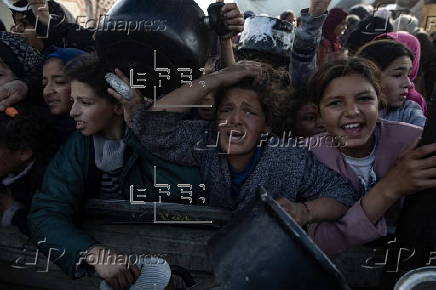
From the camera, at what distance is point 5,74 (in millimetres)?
2277

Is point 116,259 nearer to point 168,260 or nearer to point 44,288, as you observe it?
point 168,260

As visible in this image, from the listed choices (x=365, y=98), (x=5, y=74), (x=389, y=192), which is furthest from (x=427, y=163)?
(x=5, y=74)

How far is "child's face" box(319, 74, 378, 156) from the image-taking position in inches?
66.4

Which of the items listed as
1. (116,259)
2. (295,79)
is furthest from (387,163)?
(116,259)

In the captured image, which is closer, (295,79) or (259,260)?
(259,260)

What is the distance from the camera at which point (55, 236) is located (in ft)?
5.43

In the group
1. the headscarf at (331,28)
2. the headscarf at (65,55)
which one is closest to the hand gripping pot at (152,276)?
the headscarf at (65,55)

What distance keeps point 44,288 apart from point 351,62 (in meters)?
1.71

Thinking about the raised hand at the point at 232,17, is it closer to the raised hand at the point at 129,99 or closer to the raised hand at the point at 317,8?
the raised hand at the point at 129,99

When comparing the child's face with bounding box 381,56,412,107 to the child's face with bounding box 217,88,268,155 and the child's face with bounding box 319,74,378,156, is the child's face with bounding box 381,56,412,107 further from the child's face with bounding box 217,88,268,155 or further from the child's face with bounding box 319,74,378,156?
the child's face with bounding box 217,88,268,155

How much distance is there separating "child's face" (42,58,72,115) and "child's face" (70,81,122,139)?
0.24 meters

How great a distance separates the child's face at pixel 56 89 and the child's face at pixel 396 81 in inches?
65.9

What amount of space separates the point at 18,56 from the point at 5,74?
13 centimetres

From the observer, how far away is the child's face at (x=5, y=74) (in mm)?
2262
